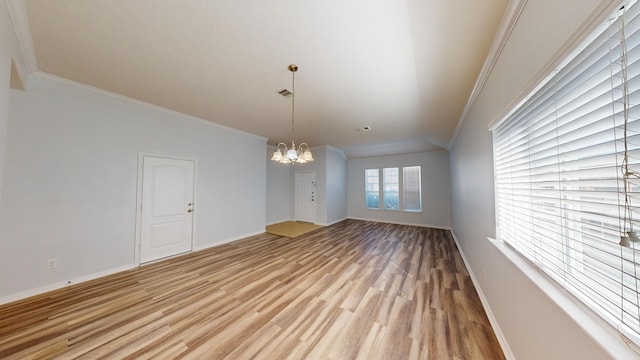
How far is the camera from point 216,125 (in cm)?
427

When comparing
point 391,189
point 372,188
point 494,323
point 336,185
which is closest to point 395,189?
point 391,189

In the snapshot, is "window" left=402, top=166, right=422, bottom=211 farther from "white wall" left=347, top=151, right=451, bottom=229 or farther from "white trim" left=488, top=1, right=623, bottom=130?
"white trim" left=488, top=1, right=623, bottom=130

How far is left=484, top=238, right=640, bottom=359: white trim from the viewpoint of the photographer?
0.69 m

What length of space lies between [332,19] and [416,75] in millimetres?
1313

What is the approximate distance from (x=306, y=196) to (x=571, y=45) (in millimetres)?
6317

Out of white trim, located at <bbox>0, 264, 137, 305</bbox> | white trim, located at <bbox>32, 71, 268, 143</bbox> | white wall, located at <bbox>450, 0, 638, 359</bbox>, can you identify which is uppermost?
white trim, located at <bbox>32, 71, 268, 143</bbox>

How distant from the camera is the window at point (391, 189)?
6812 mm

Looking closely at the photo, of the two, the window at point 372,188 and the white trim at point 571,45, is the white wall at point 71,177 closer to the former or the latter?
the white trim at point 571,45

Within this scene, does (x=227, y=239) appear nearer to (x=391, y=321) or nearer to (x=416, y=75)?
(x=391, y=321)

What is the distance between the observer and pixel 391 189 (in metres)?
6.92

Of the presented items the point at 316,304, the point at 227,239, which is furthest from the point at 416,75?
the point at 227,239

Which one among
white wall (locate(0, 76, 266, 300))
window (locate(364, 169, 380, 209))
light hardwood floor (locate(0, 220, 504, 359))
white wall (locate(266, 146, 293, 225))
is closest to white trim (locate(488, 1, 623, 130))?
light hardwood floor (locate(0, 220, 504, 359))

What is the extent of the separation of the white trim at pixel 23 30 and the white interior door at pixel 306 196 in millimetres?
5562

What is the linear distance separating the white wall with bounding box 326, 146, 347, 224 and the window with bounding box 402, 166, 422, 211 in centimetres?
219
